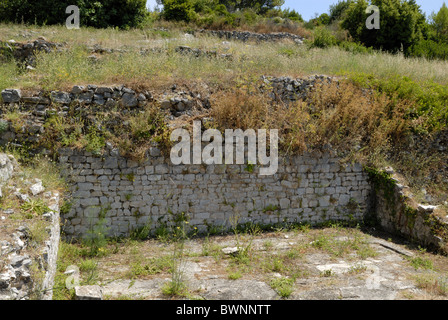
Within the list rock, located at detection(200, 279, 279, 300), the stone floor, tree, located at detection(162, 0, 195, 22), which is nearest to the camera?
rock, located at detection(200, 279, 279, 300)

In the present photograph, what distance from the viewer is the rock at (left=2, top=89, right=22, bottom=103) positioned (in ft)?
24.7

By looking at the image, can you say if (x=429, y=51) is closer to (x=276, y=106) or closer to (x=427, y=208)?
(x=276, y=106)

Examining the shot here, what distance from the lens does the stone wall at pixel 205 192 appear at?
746cm

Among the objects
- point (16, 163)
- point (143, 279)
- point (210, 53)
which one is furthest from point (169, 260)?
point (210, 53)

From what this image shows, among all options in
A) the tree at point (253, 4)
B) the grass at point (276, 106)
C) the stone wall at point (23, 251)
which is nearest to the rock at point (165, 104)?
the grass at point (276, 106)

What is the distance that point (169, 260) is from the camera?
256 inches

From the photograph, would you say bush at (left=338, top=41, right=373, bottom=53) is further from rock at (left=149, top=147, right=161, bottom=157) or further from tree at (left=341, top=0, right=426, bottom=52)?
rock at (left=149, top=147, right=161, bottom=157)

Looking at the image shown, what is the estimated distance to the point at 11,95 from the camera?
297 inches

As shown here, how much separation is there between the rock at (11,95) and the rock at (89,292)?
15.3 ft

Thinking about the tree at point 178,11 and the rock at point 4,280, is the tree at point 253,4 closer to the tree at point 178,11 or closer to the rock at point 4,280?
the tree at point 178,11

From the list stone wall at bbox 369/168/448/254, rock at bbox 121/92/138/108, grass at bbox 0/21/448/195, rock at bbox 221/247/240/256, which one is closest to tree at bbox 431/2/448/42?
grass at bbox 0/21/448/195

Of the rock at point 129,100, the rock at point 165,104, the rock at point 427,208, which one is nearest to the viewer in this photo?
the rock at point 427,208

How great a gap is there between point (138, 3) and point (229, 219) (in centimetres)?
1289

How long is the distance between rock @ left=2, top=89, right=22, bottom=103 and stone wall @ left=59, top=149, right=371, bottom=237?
1.61m
